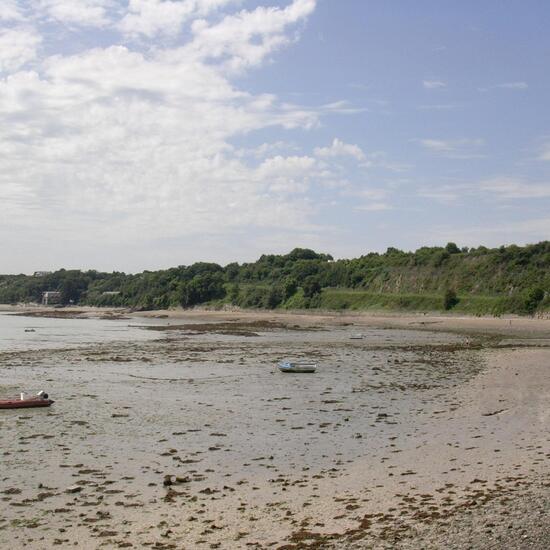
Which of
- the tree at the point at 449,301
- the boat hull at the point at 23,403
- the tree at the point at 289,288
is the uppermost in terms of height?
the tree at the point at 289,288

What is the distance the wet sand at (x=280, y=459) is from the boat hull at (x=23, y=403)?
61 cm

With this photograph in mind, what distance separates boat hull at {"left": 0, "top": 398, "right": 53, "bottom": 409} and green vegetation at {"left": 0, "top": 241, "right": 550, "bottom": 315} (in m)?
66.2

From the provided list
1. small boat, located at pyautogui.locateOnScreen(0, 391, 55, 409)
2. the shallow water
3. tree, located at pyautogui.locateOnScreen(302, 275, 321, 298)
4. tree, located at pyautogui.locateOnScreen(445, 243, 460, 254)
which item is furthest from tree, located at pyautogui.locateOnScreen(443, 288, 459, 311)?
small boat, located at pyautogui.locateOnScreen(0, 391, 55, 409)

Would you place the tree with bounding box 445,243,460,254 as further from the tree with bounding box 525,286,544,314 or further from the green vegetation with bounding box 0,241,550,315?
the tree with bounding box 525,286,544,314

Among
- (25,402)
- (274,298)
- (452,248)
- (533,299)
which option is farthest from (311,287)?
(25,402)

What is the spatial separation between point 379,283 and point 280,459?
10411 cm

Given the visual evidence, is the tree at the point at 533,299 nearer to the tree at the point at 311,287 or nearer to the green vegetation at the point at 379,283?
the green vegetation at the point at 379,283

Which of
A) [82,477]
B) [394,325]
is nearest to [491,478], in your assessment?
[82,477]

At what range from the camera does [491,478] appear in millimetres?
12859

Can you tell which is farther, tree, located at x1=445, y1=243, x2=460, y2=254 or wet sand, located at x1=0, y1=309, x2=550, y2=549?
tree, located at x1=445, y1=243, x2=460, y2=254

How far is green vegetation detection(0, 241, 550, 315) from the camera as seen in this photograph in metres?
88.0

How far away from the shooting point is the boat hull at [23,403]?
21.7 metres

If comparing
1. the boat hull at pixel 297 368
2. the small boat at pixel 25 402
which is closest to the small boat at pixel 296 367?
the boat hull at pixel 297 368

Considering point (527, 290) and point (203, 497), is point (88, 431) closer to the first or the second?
point (203, 497)
